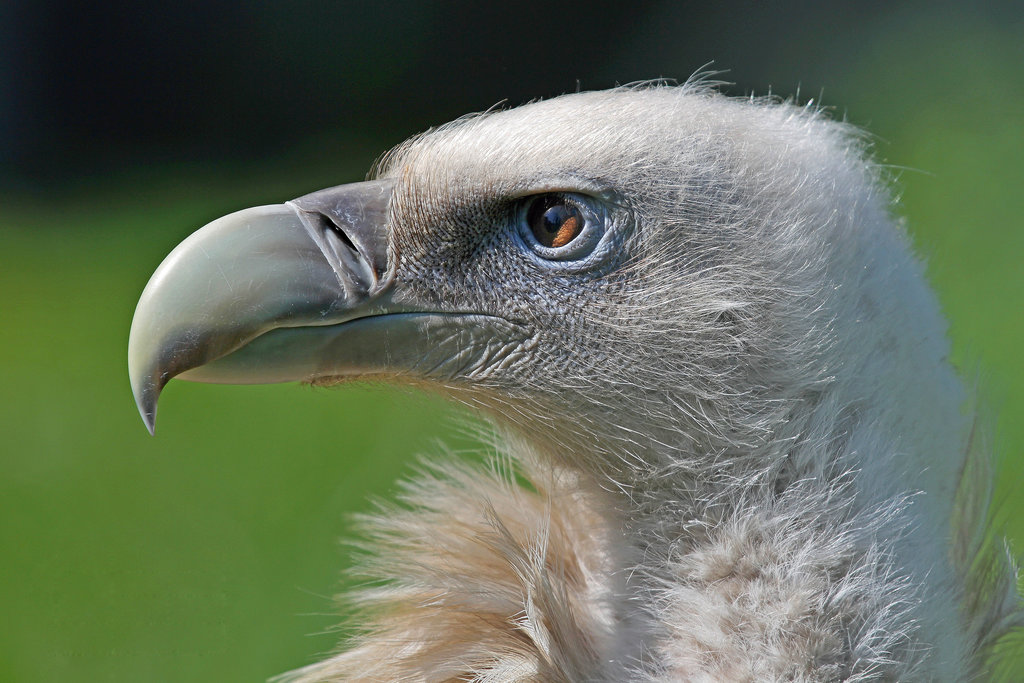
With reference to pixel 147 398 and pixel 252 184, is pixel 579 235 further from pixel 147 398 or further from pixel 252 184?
pixel 252 184

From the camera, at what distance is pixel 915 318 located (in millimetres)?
1629

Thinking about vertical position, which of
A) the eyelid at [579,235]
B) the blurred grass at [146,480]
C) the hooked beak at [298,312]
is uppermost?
the eyelid at [579,235]

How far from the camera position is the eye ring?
1.61 meters

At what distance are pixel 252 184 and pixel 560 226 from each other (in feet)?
16.3

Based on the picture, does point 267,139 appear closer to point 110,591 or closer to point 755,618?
point 110,591

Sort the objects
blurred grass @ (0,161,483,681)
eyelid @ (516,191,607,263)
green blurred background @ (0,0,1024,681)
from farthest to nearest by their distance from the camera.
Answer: green blurred background @ (0,0,1024,681)
blurred grass @ (0,161,483,681)
eyelid @ (516,191,607,263)

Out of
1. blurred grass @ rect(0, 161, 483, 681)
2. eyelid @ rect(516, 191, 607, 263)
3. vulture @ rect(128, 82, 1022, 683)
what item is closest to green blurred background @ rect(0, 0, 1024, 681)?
blurred grass @ rect(0, 161, 483, 681)

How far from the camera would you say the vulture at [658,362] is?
1507 millimetres

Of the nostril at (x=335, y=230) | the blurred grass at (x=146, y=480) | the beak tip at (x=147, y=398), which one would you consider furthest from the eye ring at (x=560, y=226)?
the blurred grass at (x=146, y=480)

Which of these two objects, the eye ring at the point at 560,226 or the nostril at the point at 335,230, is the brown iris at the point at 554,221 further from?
the nostril at the point at 335,230

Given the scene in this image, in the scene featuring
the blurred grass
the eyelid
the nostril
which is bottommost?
the blurred grass

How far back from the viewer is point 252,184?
6258 mm

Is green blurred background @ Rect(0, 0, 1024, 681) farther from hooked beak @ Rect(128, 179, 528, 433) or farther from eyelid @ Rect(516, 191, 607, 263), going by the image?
eyelid @ Rect(516, 191, 607, 263)

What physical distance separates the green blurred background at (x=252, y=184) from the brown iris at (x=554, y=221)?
245cm
